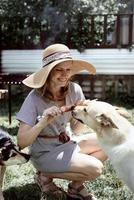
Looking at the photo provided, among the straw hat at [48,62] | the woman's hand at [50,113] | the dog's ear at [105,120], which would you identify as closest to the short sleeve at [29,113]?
the straw hat at [48,62]

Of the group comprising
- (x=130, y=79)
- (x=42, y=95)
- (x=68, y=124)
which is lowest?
(x=130, y=79)

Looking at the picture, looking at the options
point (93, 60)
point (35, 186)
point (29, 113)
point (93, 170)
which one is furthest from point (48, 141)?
point (93, 60)

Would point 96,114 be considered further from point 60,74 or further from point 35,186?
point 35,186

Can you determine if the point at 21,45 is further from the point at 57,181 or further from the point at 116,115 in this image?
the point at 116,115

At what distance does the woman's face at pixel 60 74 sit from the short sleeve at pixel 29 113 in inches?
8.8

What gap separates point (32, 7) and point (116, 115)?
6744 millimetres

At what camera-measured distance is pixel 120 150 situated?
3.55 m

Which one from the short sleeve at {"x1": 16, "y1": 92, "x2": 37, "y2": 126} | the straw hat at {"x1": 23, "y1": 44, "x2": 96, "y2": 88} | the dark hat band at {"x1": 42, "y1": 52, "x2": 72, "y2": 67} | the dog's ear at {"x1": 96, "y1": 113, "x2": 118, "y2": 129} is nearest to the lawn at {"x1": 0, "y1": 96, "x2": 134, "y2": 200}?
the short sleeve at {"x1": 16, "y1": 92, "x2": 37, "y2": 126}

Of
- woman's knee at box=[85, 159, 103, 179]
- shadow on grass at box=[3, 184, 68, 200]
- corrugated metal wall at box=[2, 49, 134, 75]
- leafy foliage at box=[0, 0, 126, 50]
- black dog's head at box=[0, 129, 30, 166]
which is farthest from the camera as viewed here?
corrugated metal wall at box=[2, 49, 134, 75]

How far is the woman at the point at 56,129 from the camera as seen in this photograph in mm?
3752

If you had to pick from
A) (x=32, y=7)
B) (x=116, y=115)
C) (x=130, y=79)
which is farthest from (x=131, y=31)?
(x=116, y=115)

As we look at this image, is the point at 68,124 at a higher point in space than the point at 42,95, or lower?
lower

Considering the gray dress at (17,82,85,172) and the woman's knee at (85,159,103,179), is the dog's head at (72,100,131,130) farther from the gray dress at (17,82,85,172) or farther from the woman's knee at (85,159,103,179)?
the woman's knee at (85,159,103,179)

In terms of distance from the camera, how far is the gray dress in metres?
3.80
